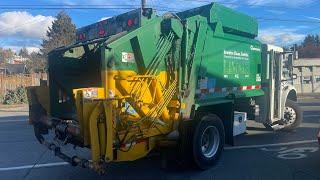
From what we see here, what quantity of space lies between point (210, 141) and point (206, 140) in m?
0.10

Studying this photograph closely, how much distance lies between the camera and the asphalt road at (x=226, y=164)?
706cm

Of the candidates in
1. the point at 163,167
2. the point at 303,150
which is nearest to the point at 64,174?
the point at 163,167

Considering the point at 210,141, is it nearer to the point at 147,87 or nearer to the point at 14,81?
the point at 147,87

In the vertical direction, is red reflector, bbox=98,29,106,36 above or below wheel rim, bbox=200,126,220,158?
above

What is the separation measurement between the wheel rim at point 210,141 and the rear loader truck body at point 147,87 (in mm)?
19

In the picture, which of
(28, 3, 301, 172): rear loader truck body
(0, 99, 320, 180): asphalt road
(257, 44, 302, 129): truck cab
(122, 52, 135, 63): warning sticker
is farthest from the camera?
(257, 44, 302, 129): truck cab

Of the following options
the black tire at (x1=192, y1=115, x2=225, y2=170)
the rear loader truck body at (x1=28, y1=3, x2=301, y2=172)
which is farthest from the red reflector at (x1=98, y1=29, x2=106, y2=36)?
the black tire at (x1=192, y1=115, x2=225, y2=170)

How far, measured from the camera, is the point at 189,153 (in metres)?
7.09

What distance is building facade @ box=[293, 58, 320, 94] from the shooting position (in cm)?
3599

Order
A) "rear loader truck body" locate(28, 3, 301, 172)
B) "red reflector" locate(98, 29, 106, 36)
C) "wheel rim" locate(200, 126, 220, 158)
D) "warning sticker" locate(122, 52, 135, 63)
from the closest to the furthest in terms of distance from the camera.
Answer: "rear loader truck body" locate(28, 3, 301, 172) → "warning sticker" locate(122, 52, 135, 63) → "wheel rim" locate(200, 126, 220, 158) → "red reflector" locate(98, 29, 106, 36)

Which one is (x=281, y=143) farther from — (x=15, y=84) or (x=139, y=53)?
(x=15, y=84)

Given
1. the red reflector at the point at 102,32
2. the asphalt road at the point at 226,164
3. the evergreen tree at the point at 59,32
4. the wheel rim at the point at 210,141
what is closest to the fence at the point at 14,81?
the asphalt road at the point at 226,164

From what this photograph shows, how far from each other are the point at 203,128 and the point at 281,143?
315 centimetres

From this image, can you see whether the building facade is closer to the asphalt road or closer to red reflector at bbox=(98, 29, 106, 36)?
the asphalt road
